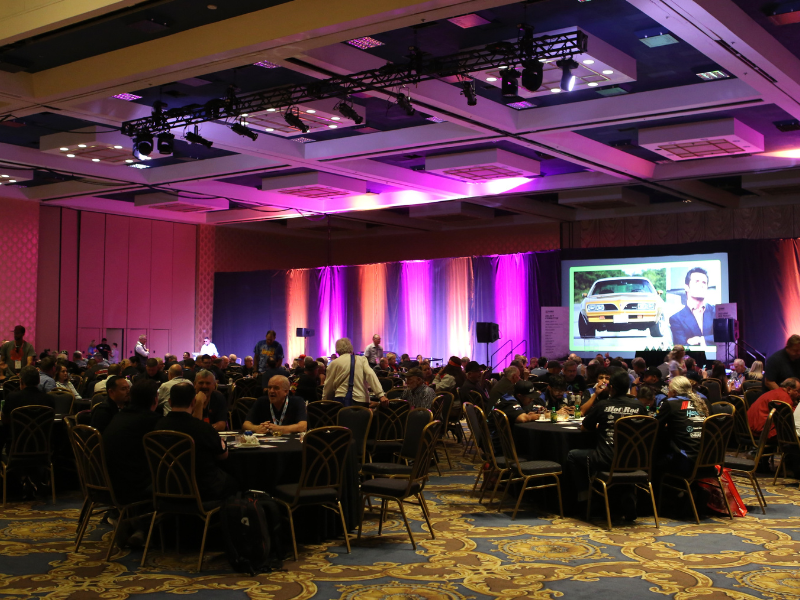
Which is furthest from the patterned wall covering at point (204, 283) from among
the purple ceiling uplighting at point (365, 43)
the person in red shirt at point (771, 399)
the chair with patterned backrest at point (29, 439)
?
the person in red shirt at point (771, 399)

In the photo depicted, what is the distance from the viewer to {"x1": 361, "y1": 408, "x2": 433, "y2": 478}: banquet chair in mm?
6008

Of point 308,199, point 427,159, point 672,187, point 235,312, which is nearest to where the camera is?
point 427,159

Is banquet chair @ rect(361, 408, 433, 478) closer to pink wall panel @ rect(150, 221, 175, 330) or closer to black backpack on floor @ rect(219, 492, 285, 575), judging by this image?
black backpack on floor @ rect(219, 492, 285, 575)

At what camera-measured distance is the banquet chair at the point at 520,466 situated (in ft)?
20.1

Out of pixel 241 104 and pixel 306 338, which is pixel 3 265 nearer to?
pixel 306 338

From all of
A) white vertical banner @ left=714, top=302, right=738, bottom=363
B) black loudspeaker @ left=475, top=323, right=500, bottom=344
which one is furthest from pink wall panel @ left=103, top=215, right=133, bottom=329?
white vertical banner @ left=714, top=302, right=738, bottom=363

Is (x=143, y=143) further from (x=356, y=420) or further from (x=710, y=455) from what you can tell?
(x=710, y=455)

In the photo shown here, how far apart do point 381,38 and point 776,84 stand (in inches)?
168

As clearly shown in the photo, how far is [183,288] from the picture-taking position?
2069 cm

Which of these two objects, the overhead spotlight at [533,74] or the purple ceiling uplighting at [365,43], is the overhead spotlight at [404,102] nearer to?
the purple ceiling uplighting at [365,43]

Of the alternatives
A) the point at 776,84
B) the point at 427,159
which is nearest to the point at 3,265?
the point at 427,159

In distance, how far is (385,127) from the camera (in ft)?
39.4

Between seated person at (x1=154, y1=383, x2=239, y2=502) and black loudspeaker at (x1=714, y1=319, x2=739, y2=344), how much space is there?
1247 centimetres

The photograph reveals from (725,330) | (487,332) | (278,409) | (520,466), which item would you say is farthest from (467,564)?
(487,332)
